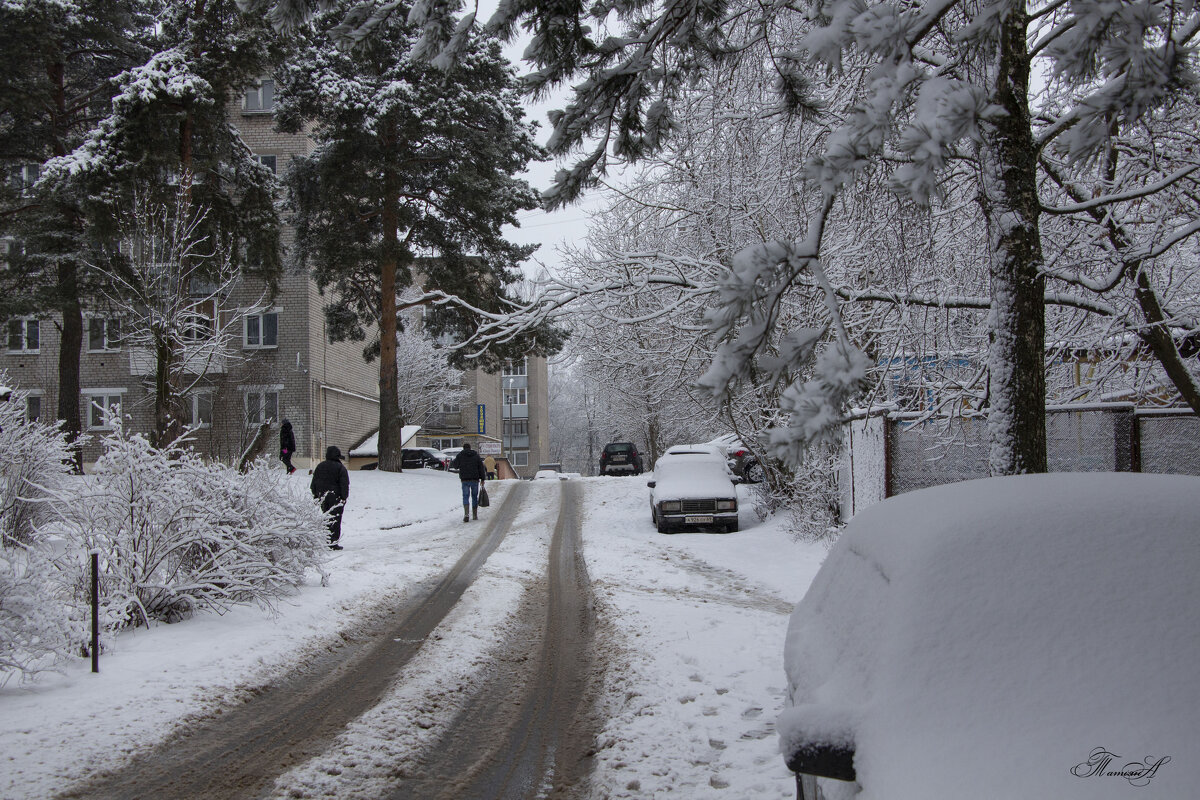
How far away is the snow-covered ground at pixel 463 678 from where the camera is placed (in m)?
4.62

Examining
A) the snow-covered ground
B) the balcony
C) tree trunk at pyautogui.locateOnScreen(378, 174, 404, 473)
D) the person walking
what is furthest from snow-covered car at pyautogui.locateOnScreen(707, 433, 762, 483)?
the balcony

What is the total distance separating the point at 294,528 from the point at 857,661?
7325 millimetres

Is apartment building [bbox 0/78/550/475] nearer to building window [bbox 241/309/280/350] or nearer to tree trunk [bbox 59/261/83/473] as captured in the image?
building window [bbox 241/309/280/350]

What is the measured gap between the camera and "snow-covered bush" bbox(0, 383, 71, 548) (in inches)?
375

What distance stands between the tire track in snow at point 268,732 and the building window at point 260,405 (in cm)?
1154

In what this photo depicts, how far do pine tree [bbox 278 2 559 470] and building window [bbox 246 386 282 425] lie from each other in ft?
11.8

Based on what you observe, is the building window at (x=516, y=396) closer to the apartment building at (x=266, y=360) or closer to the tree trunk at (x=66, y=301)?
the apartment building at (x=266, y=360)

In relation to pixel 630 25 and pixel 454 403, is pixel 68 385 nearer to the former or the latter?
pixel 630 25

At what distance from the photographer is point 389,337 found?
24422 millimetres

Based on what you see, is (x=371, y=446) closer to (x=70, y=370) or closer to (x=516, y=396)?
(x=70, y=370)

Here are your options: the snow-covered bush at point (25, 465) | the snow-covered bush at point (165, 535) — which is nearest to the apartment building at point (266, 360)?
the snow-covered bush at point (25, 465)

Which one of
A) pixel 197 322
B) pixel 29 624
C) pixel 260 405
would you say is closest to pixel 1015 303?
pixel 29 624

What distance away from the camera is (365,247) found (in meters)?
23.0

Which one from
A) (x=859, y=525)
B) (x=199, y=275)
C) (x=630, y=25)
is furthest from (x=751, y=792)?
(x=199, y=275)
